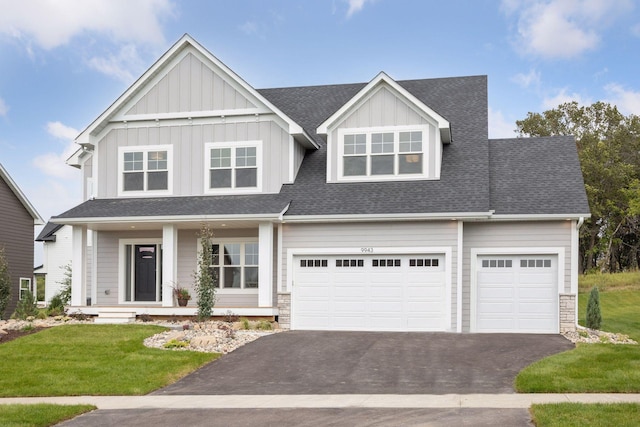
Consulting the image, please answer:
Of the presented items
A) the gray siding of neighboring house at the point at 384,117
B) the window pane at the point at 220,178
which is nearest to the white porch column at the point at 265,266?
the window pane at the point at 220,178

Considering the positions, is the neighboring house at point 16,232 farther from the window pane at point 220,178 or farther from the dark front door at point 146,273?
the window pane at point 220,178

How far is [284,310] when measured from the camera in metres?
20.3

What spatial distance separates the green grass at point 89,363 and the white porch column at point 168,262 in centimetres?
261

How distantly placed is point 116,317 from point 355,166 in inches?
326

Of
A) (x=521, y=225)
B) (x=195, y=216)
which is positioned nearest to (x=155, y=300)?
(x=195, y=216)

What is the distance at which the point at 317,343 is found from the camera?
687 inches

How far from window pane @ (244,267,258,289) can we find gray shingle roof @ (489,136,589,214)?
7304 millimetres

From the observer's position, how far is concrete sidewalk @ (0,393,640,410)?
442 inches

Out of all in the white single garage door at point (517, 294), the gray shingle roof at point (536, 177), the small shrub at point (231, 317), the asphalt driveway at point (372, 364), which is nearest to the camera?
the asphalt driveway at point (372, 364)

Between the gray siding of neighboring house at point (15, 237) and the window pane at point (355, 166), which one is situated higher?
the window pane at point (355, 166)

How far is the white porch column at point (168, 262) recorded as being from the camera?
21.5 m

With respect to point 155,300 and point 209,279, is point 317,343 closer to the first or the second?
point 209,279

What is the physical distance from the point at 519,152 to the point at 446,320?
6.62 m

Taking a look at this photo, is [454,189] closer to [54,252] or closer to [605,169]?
[605,169]
